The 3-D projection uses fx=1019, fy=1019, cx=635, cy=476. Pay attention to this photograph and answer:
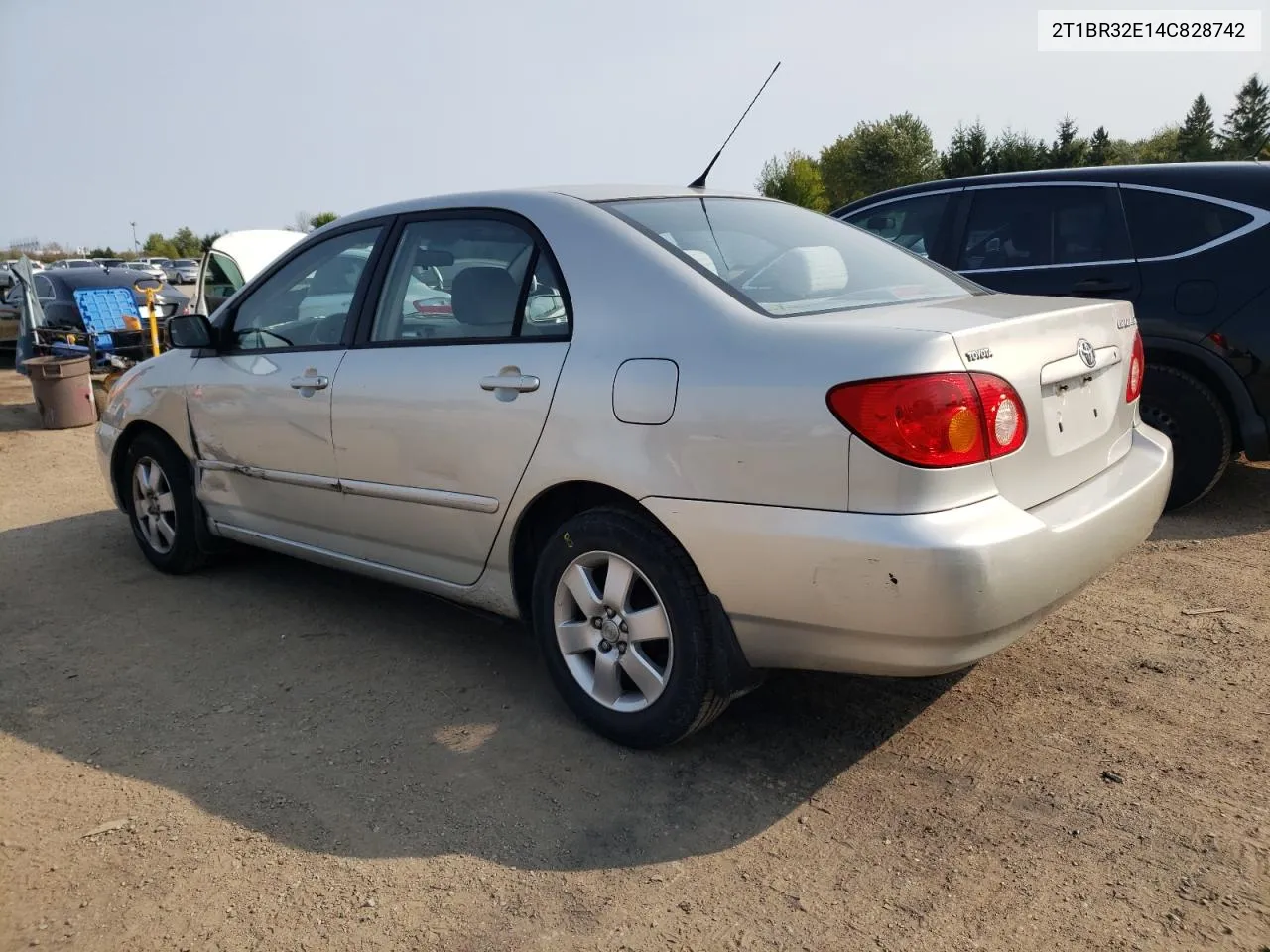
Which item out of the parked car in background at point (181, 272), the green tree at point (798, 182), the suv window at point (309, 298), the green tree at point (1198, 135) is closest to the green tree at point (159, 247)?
the parked car in background at point (181, 272)

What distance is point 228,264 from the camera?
41.0ft

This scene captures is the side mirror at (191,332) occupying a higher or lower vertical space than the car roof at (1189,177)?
lower

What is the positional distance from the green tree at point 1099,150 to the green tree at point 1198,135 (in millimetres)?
4925

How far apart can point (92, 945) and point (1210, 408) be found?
511 cm

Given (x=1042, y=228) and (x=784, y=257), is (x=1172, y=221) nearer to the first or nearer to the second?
(x=1042, y=228)

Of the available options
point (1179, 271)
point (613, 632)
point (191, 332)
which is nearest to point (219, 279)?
point (191, 332)

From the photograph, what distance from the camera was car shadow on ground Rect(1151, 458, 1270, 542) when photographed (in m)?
4.92

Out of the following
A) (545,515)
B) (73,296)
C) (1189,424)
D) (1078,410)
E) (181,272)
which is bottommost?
(1189,424)

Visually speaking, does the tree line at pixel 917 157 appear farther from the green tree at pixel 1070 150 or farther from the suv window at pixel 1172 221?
the suv window at pixel 1172 221

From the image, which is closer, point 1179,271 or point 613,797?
point 613,797

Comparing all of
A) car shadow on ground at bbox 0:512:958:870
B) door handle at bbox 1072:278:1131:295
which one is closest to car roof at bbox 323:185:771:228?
car shadow on ground at bbox 0:512:958:870

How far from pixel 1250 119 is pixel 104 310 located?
239ft

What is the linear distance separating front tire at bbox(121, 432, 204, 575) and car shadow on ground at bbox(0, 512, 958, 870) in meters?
0.26

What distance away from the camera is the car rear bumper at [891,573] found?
2.39 meters
